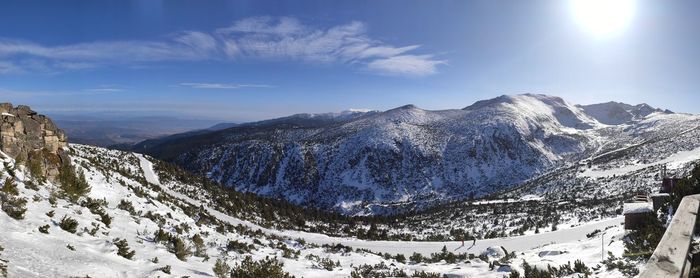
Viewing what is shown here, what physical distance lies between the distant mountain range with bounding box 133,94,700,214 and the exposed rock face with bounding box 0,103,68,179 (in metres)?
54.6

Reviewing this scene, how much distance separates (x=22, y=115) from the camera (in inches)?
484

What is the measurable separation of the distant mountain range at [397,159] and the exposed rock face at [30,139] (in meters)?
54.6

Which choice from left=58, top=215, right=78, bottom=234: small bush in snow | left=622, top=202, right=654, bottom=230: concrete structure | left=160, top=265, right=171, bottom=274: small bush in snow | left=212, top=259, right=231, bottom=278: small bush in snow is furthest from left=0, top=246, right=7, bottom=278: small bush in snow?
left=622, top=202, right=654, bottom=230: concrete structure

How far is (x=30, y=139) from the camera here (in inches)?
484

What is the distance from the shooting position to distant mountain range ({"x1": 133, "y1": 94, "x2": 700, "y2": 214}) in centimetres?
7712

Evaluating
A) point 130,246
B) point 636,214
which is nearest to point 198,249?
point 130,246

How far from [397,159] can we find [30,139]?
255 feet

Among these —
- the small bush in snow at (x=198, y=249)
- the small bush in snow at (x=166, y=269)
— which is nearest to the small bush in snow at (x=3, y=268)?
the small bush in snow at (x=166, y=269)

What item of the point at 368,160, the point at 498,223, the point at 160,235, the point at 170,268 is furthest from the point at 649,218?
the point at 368,160

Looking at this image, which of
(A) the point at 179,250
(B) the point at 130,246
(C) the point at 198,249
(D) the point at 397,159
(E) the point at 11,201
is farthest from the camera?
(D) the point at 397,159

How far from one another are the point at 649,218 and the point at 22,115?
19.1m

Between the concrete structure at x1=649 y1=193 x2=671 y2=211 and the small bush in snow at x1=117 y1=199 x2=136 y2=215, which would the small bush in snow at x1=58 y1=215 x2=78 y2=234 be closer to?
the small bush in snow at x1=117 y1=199 x2=136 y2=215

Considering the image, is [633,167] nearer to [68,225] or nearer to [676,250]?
[676,250]

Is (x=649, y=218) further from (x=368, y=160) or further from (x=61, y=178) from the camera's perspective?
(x=368, y=160)
